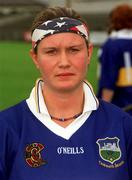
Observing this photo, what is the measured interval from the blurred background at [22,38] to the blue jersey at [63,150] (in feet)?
17.9

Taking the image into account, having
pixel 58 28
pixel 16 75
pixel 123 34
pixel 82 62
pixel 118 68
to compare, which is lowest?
pixel 82 62

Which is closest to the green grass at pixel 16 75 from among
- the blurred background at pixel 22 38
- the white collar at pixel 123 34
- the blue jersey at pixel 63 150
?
the blurred background at pixel 22 38

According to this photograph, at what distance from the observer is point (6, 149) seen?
2076 millimetres

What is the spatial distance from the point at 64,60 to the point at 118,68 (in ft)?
10.3

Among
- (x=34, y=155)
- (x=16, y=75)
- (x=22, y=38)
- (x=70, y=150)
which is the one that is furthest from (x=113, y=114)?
(x=22, y=38)

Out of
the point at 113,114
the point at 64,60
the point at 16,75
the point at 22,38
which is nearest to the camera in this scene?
the point at 64,60

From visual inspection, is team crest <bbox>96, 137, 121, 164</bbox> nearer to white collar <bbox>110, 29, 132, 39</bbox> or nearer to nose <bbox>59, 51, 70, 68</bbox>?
nose <bbox>59, 51, 70, 68</bbox>

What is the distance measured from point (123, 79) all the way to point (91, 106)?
3076mm

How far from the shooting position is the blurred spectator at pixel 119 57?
16.7 feet

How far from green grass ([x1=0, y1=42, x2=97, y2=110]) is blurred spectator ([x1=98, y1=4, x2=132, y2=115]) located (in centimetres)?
423

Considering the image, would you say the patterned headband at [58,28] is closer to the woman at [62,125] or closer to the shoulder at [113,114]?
the woman at [62,125]

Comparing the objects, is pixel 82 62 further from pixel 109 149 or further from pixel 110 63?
pixel 110 63

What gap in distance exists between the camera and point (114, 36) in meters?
5.15

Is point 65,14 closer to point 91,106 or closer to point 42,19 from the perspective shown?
point 42,19
